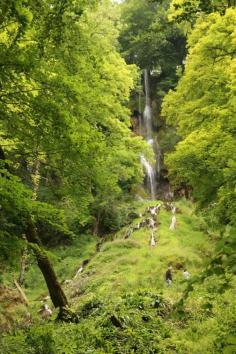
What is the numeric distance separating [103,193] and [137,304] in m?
4.97

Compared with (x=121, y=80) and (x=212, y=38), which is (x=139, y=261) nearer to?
(x=121, y=80)

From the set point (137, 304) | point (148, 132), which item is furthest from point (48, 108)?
point (148, 132)

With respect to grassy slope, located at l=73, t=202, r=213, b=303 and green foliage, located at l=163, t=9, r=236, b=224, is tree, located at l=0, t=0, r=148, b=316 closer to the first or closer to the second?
green foliage, located at l=163, t=9, r=236, b=224

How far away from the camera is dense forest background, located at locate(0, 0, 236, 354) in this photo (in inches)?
263

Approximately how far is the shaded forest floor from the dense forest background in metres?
0.04

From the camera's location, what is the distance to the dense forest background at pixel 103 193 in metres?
6.67

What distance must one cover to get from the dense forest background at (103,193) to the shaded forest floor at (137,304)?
44 millimetres

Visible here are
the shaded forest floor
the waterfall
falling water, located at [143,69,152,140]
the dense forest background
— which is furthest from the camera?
falling water, located at [143,69,152,140]

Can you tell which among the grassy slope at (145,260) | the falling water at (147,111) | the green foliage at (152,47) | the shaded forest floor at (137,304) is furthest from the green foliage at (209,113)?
the green foliage at (152,47)

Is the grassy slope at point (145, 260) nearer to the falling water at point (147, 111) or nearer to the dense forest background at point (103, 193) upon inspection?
the dense forest background at point (103, 193)

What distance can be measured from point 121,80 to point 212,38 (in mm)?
4827

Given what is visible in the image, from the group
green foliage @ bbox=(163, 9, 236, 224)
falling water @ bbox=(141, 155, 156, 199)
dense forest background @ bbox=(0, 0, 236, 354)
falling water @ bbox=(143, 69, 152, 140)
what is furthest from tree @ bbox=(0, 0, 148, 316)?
falling water @ bbox=(143, 69, 152, 140)

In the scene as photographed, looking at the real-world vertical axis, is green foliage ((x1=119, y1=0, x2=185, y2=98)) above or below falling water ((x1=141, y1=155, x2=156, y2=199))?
above

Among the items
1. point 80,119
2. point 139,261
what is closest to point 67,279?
point 139,261
